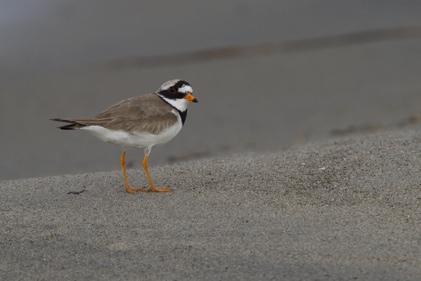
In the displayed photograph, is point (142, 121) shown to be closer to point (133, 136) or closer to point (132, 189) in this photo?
Answer: point (133, 136)

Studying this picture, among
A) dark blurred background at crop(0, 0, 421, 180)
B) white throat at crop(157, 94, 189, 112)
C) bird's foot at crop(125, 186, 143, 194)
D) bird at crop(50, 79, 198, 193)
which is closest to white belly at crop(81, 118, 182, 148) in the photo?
bird at crop(50, 79, 198, 193)

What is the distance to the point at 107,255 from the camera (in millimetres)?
4891

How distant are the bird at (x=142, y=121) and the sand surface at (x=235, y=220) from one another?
363 mm

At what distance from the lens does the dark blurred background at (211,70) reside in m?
9.34

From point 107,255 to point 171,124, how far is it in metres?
1.60

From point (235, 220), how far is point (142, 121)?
1227 mm

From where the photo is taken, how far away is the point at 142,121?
617 cm

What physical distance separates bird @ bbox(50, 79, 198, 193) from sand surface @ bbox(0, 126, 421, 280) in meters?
0.36

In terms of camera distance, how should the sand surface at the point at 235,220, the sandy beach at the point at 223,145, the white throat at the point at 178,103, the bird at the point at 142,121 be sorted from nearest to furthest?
the sand surface at the point at 235,220 < the sandy beach at the point at 223,145 < the bird at the point at 142,121 < the white throat at the point at 178,103

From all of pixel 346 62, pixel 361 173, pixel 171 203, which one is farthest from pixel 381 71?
pixel 171 203

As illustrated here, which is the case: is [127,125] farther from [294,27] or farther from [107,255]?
[294,27]

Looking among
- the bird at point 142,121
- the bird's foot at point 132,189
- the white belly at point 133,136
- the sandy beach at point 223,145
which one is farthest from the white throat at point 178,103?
the bird's foot at point 132,189

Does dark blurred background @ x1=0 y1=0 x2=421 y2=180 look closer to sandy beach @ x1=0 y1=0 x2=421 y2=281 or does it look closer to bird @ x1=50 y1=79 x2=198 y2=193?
sandy beach @ x1=0 y1=0 x2=421 y2=281

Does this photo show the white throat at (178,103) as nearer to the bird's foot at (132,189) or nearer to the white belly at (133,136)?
the white belly at (133,136)
